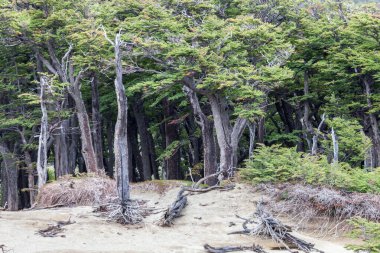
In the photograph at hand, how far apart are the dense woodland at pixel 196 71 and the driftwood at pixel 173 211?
1.39 metres

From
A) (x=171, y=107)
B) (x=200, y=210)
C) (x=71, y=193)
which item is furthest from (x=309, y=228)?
(x=171, y=107)

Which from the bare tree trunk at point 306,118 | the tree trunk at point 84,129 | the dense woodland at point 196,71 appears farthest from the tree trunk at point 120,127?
the bare tree trunk at point 306,118

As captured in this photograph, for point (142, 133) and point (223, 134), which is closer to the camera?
point (223, 134)

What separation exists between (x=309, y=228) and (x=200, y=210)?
3.47 metres

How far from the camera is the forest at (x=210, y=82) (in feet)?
57.8

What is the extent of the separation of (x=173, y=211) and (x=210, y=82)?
17.1ft

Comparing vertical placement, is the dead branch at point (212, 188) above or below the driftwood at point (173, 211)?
above

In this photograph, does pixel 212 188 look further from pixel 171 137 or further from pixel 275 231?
pixel 171 137

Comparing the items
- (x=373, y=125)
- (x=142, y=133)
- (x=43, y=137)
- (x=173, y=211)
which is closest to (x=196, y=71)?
(x=173, y=211)

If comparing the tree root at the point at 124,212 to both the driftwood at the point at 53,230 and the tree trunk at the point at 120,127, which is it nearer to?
the tree trunk at the point at 120,127

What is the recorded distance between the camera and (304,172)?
17078 mm

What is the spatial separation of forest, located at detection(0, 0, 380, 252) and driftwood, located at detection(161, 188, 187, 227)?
0.98 meters

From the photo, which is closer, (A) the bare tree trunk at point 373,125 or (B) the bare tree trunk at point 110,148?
(A) the bare tree trunk at point 373,125

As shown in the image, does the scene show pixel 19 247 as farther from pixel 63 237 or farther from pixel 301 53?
pixel 301 53
